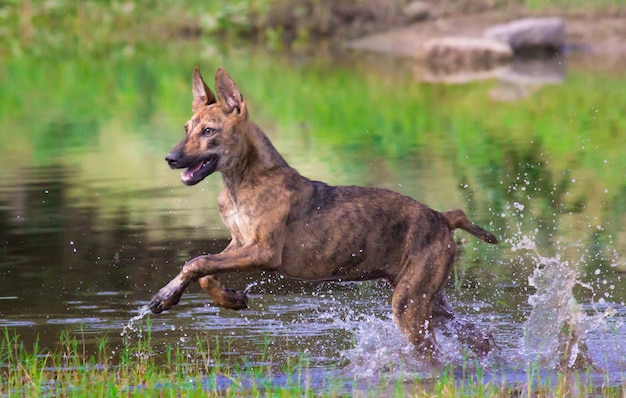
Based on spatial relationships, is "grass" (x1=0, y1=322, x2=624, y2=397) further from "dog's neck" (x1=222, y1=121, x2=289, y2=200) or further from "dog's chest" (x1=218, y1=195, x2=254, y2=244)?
"dog's neck" (x1=222, y1=121, x2=289, y2=200)

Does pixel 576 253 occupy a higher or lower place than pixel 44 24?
lower

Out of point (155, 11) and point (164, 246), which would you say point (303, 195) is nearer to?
point (164, 246)

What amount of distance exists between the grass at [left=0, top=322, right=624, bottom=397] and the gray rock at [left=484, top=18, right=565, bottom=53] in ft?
88.6

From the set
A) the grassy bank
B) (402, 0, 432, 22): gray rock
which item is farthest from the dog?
(402, 0, 432, 22): gray rock

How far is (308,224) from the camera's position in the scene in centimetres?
874

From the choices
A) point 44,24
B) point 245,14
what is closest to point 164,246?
point 245,14

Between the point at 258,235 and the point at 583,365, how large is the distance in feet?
7.51

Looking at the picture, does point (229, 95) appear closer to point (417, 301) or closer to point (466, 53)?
point (417, 301)

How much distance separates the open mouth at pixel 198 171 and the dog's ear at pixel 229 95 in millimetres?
371

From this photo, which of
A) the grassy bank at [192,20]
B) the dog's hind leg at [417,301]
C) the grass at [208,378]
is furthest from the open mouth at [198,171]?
the grassy bank at [192,20]

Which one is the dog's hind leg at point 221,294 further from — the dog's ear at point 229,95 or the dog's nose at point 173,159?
the dog's ear at point 229,95

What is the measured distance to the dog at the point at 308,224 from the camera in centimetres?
854

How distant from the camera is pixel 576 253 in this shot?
12.3 metres

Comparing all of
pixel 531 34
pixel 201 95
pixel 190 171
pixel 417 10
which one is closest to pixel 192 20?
Result: pixel 417 10
